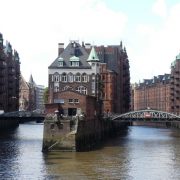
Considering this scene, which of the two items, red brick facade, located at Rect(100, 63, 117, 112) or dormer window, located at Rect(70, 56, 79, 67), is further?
red brick facade, located at Rect(100, 63, 117, 112)

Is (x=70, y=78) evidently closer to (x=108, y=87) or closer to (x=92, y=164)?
(x=108, y=87)

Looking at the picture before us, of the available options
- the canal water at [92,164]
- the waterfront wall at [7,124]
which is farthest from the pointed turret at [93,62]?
the canal water at [92,164]

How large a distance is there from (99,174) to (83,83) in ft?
→ 224

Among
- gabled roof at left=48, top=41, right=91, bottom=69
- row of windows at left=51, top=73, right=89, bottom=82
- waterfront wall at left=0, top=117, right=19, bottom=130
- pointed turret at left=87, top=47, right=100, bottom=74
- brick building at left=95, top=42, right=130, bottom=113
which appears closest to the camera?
row of windows at left=51, top=73, right=89, bottom=82

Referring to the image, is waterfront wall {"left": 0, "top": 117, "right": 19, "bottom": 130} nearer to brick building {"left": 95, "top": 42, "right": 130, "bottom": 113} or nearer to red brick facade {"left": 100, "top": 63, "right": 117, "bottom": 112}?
red brick facade {"left": 100, "top": 63, "right": 117, "bottom": 112}

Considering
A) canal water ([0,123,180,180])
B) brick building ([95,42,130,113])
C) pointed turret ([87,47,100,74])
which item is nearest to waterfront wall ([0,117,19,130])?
brick building ([95,42,130,113])

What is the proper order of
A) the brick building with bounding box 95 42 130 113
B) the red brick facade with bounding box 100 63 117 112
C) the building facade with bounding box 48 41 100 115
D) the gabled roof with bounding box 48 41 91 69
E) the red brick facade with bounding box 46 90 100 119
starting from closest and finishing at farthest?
the red brick facade with bounding box 46 90 100 119
the building facade with bounding box 48 41 100 115
the gabled roof with bounding box 48 41 91 69
the red brick facade with bounding box 100 63 117 112
the brick building with bounding box 95 42 130 113

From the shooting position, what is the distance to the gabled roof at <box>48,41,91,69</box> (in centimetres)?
12444

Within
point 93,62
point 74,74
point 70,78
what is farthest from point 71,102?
point 93,62

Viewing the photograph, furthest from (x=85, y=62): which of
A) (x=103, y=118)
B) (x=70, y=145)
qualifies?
(x=70, y=145)

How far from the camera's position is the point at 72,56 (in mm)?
125188

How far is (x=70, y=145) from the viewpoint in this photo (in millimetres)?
78688

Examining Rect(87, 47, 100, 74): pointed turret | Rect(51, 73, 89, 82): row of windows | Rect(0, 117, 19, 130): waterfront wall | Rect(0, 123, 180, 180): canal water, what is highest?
Rect(87, 47, 100, 74): pointed turret

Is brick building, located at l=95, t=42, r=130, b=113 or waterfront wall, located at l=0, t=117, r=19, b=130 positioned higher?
brick building, located at l=95, t=42, r=130, b=113
